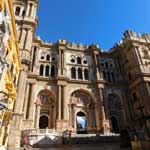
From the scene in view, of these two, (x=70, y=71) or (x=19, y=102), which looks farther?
(x=70, y=71)

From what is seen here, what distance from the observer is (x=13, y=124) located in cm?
1917

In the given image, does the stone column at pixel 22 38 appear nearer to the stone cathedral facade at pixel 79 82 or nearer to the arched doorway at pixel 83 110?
the stone cathedral facade at pixel 79 82

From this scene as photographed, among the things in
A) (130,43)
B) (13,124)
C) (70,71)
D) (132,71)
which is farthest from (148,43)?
(13,124)

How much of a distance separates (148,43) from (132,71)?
26.4 ft

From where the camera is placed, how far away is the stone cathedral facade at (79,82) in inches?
1036

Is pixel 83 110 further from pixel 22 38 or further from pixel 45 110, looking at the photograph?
pixel 22 38

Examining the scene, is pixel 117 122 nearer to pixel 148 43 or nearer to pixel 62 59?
pixel 62 59

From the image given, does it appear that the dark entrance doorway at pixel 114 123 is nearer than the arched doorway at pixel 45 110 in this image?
No

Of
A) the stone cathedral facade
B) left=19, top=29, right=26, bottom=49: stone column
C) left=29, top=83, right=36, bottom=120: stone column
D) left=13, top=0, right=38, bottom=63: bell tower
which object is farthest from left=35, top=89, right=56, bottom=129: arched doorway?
left=19, top=29, right=26, bottom=49: stone column

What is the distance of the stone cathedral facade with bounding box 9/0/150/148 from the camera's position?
26.3m

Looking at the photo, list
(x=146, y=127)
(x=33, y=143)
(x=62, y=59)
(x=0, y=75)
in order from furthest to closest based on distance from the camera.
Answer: (x=62, y=59) → (x=146, y=127) → (x=33, y=143) → (x=0, y=75)

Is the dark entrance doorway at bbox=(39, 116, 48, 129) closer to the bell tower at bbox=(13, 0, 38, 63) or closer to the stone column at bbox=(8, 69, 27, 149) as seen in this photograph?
the stone column at bbox=(8, 69, 27, 149)

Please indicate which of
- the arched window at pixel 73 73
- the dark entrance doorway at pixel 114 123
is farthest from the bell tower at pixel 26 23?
the dark entrance doorway at pixel 114 123

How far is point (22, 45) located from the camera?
26328 millimetres
